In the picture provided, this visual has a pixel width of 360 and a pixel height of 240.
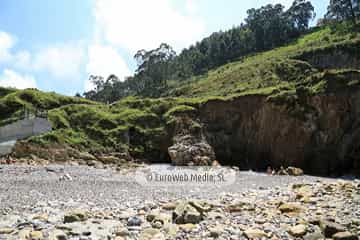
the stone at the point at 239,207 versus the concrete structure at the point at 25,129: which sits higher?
the concrete structure at the point at 25,129

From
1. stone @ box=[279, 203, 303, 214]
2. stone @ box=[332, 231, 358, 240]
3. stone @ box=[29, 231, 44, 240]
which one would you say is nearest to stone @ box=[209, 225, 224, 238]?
stone @ box=[332, 231, 358, 240]

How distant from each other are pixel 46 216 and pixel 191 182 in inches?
516

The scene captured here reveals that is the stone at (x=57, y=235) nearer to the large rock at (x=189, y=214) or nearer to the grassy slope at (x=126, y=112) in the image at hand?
the large rock at (x=189, y=214)

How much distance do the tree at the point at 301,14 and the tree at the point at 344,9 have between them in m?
12.2

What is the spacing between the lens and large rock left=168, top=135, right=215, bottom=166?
3784 centimetres

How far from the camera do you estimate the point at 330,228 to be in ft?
38.7

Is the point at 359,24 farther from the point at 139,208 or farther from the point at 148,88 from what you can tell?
the point at 139,208

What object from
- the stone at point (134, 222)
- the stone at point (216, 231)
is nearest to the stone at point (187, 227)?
the stone at point (216, 231)

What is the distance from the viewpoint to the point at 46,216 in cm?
1358

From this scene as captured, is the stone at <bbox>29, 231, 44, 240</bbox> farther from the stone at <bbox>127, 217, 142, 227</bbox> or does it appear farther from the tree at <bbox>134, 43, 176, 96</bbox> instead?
the tree at <bbox>134, 43, 176, 96</bbox>

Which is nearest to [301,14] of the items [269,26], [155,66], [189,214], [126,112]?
[269,26]

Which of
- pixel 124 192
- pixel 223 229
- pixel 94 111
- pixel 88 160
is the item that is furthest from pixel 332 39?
pixel 223 229

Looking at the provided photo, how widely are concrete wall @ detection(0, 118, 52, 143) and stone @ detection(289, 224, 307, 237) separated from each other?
3087 cm

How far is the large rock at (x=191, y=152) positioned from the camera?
3784cm
